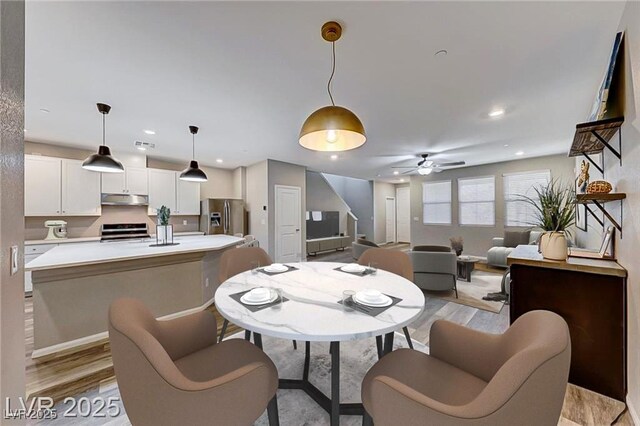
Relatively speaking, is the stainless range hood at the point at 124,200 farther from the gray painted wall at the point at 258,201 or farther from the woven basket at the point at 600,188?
the woven basket at the point at 600,188

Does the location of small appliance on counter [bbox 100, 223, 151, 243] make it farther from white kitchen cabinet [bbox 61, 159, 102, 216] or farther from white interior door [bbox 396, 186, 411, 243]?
white interior door [bbox 396, 186, 411, 243]

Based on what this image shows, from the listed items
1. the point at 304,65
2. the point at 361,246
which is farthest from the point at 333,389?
the point at 361,246

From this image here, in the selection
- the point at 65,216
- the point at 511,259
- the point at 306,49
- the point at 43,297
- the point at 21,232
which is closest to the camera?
the point at 21,232

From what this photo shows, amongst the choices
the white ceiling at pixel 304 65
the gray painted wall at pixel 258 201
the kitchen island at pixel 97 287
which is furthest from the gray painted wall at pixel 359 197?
the kitchen island at pixel 97 287

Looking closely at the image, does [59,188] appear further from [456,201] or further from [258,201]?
[456,201]

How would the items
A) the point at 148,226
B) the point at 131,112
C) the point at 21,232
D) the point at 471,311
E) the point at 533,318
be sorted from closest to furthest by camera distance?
the point at 533,318 < the point at 21,232 < the point at 131,112 < the point at 471,311 < the point at 148,226

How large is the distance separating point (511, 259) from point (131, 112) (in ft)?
14.6

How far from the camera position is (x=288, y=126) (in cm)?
353

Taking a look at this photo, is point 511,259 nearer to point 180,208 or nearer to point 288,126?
point 288,126

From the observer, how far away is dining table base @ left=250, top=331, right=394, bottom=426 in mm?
1261

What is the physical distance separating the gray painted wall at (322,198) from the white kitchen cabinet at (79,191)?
18.0 ft

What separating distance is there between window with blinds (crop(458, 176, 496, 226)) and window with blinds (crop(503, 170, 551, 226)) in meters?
0.29

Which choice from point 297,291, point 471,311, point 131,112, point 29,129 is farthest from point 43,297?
point 471,311

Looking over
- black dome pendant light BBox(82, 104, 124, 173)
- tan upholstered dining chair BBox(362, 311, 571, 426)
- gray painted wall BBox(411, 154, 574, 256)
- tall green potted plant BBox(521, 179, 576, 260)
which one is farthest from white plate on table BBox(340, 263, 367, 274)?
gray painted wall BBox(411, 154, 574, 256)
